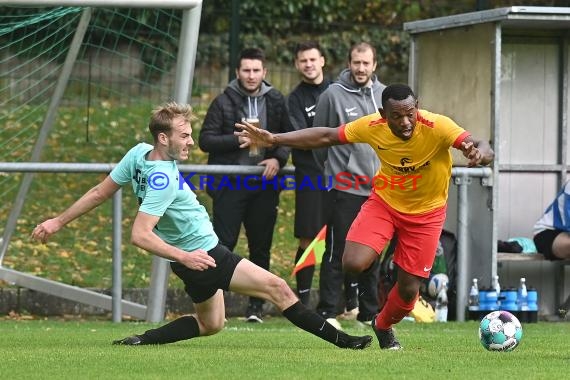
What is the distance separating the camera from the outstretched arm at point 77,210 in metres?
9.05

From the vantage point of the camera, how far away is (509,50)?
14.3 m

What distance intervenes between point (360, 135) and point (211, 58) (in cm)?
754

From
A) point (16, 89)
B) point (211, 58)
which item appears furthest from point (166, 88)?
point (16, 89)

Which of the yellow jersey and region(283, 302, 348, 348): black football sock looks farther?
the yellow jersey

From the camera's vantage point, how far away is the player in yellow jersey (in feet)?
31.4

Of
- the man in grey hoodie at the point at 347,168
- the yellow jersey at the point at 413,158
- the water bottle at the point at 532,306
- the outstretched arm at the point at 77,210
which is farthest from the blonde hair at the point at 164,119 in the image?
the water bottle at the point at 532,306

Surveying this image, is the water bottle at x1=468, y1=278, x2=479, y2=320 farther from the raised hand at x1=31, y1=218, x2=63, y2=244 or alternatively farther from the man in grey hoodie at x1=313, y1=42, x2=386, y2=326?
the raised hand at x1=31, y1=218, x2=63, y2=244

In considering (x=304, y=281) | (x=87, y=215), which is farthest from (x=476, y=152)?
(x=87, y=215)

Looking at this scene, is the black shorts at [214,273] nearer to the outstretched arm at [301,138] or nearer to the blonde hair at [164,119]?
the blonde hair at [164,119]

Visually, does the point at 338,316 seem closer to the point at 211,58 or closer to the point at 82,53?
the point at 82,53

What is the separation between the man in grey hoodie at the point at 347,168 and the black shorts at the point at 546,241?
1955 mm

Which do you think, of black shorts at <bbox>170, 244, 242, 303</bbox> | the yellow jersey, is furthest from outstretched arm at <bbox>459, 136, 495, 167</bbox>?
black shorts at <bbox>170, 244, 242, 303</bbox>

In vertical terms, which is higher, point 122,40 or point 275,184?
point 122,40

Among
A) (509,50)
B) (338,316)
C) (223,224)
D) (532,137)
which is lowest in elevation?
(338,316)
